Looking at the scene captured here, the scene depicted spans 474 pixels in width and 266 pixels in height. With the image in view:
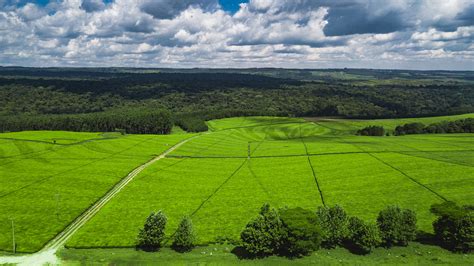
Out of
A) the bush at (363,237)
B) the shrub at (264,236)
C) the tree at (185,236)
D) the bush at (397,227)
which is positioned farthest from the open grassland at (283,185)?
the bush at (363,237)

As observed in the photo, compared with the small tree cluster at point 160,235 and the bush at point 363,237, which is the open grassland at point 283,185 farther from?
the bush at point 363,237

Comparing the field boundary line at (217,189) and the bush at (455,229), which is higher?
the bush at (455,229)

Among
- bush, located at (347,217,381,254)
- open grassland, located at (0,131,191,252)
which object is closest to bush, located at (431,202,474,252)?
bush, located at (347,217,381,254)

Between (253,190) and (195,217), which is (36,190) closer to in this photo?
(195,217)

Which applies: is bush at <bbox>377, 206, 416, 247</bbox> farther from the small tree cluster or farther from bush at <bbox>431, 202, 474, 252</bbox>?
the small tree cluster

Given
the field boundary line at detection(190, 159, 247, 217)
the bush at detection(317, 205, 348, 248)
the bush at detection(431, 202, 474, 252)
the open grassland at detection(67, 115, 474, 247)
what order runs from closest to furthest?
the bush at detection(431, 202, 474, 252) < the bush at detection(317, 205, 348, 248) < the open grassland at detection(67, 115, 474, 247) < the field boundary line at detection(190, 159, 247, 217)

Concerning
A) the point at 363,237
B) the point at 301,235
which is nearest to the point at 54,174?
the point at 301,235
